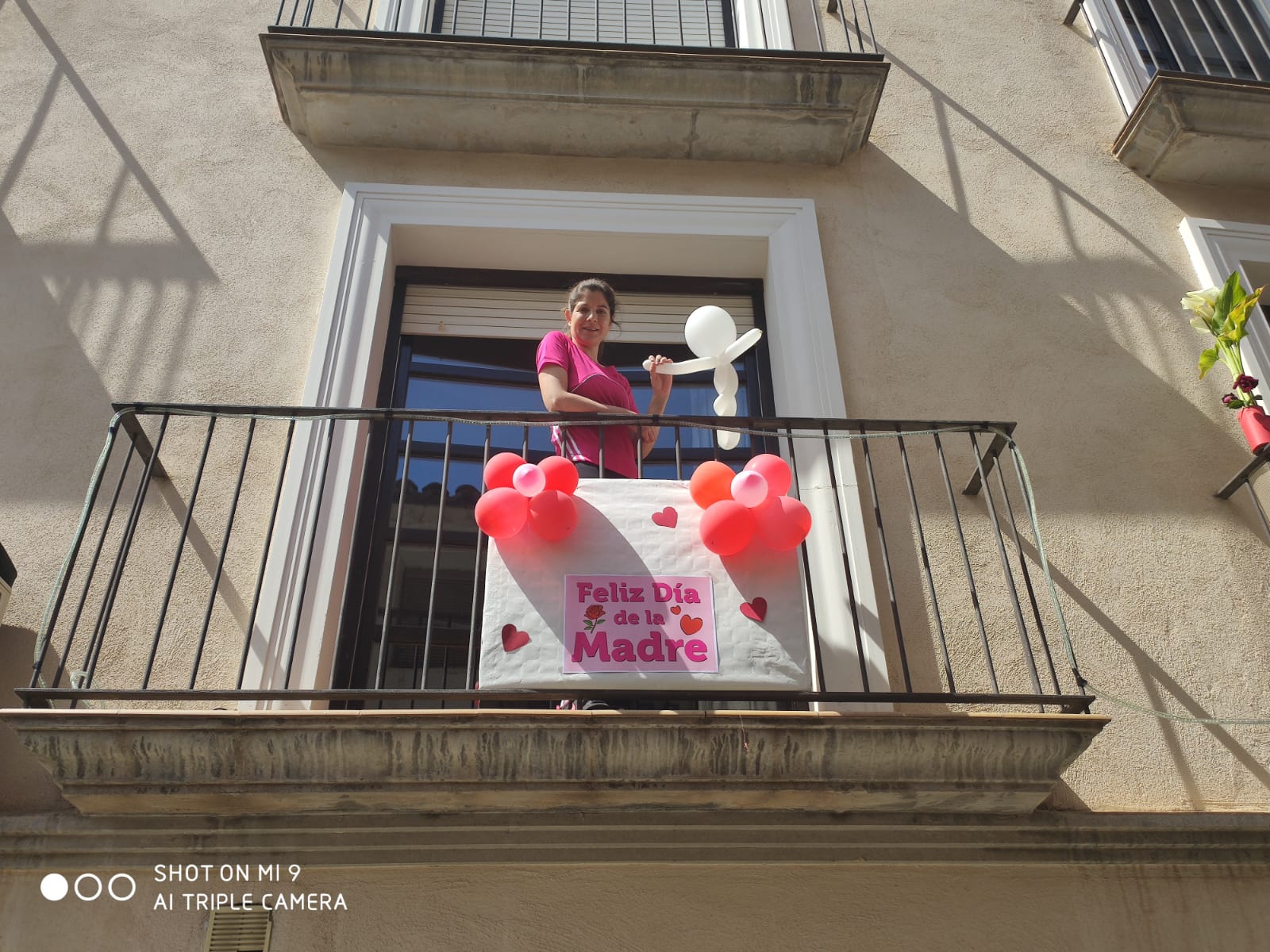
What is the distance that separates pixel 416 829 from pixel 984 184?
13.7ft

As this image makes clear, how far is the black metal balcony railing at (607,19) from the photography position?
5949mm

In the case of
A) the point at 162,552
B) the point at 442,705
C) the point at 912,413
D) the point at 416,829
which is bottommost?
the point at 416,829

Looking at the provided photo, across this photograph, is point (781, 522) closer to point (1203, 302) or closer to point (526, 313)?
point (526, 313)

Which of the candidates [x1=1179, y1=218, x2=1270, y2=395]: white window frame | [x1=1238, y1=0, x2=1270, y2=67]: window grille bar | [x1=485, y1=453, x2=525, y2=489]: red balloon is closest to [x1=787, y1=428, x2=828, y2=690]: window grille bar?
[x1=485, y1=453, x2=525, y2=489]: red balloon

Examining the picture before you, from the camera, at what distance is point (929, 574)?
11.9 feet

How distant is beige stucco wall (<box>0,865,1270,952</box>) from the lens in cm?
325

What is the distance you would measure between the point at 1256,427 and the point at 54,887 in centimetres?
468

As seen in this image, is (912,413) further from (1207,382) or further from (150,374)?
(150,374)

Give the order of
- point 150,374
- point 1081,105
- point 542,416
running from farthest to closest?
1. point 1081,105
2. point 150,374
3. point 542,416

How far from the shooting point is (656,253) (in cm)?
525

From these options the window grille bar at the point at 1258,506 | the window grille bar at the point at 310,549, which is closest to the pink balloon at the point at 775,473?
the window grille bar at the point at 310,549

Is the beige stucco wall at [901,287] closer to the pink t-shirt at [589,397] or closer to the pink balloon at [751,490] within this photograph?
the pink t-shirt at [589,397]

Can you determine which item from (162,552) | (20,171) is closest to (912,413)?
(162,552)

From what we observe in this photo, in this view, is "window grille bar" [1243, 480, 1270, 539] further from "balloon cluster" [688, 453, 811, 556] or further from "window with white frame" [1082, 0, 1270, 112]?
"window with white frame" [1082, 0, 1270, 112]
